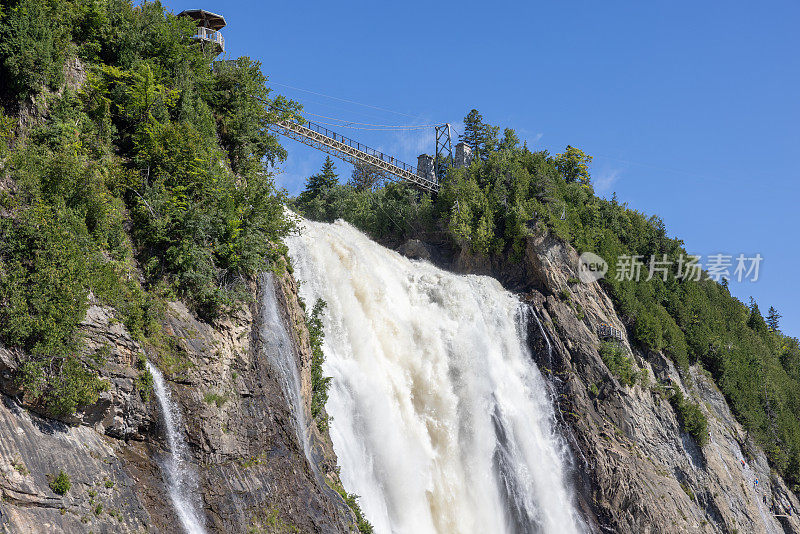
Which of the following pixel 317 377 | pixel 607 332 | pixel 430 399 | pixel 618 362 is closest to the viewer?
pixel 317 377

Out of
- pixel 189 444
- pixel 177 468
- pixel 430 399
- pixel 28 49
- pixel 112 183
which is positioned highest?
pixel 28 49

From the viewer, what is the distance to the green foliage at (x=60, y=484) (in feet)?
45.4

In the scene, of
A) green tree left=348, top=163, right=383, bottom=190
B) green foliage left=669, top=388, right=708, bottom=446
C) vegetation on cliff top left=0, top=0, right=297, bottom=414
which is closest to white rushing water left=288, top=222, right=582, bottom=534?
vegetation on cliff top left=0, top=0, right=297, bottom=414

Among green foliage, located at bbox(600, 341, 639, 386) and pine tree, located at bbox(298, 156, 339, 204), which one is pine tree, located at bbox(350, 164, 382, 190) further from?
green foliage, located at bbox(600, 341, 639, 386)

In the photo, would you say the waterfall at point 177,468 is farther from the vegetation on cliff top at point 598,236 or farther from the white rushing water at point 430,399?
the vegetation on cliff top at point 598,236

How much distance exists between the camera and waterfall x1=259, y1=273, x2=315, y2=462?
20953 millimetres

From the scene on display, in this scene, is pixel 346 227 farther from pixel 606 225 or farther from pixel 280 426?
pixel 280 426

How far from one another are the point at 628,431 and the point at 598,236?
14.5 meters

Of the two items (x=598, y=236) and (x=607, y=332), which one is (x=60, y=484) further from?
(x=598, y=236)

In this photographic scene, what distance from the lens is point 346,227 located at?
4266 cm

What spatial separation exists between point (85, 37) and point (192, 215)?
6771 mm

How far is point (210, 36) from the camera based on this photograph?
28.7 meters

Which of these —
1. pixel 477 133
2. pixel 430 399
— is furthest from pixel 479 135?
pixel 430 399

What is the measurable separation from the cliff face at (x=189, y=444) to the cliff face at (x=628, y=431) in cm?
1802
